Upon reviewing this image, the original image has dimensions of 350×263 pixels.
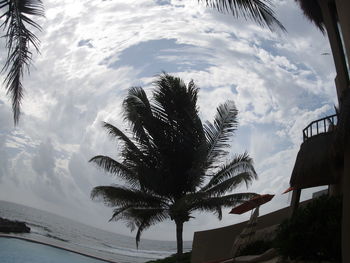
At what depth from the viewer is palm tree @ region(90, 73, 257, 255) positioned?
1399 cm

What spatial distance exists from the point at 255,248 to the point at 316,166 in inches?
188

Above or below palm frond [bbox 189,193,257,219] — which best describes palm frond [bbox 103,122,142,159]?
above

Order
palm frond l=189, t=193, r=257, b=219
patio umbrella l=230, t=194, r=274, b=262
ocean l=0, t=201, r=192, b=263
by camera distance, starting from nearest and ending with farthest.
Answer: patio umbrella l=230, t=194, r=274, b=262
palm frond l=189, t=193, r=257, b=219
ocean l=0, t=201, r=192, b=263

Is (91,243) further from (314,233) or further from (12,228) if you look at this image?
(314,233)

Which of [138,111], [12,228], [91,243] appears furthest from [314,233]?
[91,243]

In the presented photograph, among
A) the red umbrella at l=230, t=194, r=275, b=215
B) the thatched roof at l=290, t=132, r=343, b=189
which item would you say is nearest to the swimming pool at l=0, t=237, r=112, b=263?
the red umbrella at l=230, t=194, r=275, b=215

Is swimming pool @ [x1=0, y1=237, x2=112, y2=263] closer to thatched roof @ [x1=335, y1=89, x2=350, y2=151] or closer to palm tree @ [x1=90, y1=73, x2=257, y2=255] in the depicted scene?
palm tree @ [x1=90, y1=73, x2=257, y2=255]

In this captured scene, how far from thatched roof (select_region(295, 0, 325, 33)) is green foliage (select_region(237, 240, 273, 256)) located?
23.5 feet

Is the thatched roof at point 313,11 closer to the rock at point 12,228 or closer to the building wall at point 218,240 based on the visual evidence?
the building wall at point 218,240

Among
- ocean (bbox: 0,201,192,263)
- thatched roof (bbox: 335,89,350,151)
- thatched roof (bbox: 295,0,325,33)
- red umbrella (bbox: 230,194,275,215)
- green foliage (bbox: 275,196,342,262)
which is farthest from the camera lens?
ocean (bbox: 0,201,192,263)

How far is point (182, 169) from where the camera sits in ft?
47.5

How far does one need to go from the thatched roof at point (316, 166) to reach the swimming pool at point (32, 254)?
17.7 m

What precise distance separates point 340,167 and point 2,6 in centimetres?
670

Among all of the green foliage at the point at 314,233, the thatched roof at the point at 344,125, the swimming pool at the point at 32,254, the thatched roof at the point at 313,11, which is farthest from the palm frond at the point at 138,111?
the swimming pool at the point at 32,254
